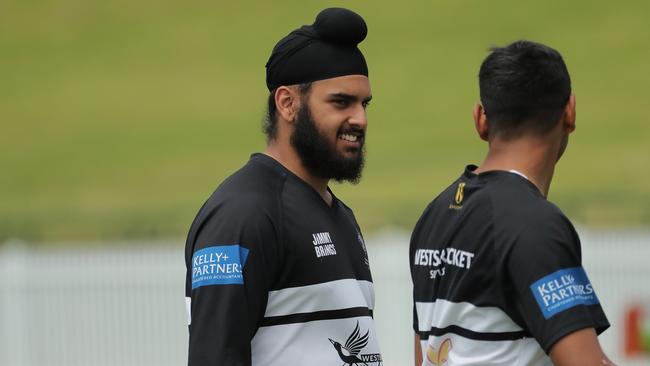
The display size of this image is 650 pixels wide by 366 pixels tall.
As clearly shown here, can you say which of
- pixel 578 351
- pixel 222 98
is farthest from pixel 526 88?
pixel 222 98

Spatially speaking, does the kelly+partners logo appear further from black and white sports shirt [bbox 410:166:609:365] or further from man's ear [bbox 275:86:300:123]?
man's ear [bbox 275:86:300:123]

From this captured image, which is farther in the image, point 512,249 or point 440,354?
point 440,354

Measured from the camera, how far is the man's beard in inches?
161

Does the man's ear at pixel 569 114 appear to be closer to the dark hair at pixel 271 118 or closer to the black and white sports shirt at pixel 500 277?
the black and white sports shirt at pixel 500 277

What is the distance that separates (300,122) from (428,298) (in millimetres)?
797

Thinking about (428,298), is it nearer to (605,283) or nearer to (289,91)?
(289,91)

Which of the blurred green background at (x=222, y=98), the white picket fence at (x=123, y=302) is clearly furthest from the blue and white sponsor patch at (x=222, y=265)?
the blurred green background at (x=222, y=98)

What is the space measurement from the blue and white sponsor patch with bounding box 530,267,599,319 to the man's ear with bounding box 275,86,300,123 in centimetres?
120

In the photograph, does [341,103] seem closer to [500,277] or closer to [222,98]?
[500,277]

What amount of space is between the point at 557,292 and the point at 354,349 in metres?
0.95

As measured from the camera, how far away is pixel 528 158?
352 centimetres

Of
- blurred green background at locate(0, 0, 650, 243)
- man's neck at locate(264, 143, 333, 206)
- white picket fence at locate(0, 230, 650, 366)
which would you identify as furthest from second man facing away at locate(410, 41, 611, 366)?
blurred green background at locate(0, 0, 650, 243)

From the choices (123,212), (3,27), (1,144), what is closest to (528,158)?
(123,212)

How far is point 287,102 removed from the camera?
417 cm
